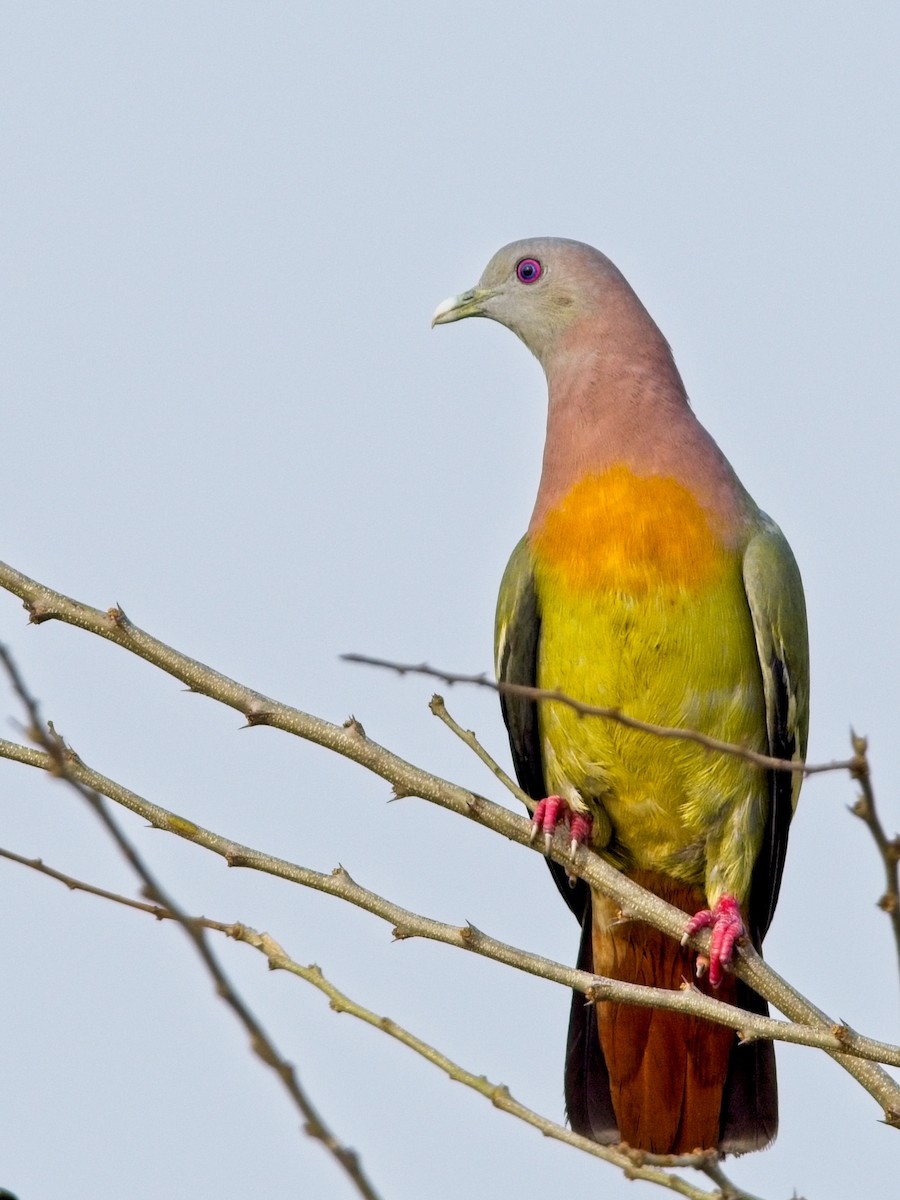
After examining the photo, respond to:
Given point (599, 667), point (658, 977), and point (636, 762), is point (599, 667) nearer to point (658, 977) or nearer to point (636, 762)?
point (636, 762)

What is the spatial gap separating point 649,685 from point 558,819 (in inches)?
18.6

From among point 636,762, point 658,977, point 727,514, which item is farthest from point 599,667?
point 658,977

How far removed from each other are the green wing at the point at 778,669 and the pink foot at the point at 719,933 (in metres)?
0.38

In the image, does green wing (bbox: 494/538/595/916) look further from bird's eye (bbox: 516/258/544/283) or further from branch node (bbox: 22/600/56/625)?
branch node (bbox: 22/600/56/625)

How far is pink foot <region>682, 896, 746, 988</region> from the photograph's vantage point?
3.99 m

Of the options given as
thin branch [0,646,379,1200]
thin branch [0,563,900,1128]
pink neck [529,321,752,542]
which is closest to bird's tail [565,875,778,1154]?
pink neck [529,321,752,542]

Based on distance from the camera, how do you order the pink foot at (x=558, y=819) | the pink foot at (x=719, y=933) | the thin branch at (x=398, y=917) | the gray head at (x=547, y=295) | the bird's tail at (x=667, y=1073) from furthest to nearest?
the gray head at (x=547, y=295)
the bird's tail at (x=667, y=1073)
the pink foot at (x=558, y=819)
the pink foot at (x=719, y=933)
the thin branch at (x=398, y=917)

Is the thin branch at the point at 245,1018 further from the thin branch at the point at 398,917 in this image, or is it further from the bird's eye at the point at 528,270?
the bird's eye at the point at 528,270

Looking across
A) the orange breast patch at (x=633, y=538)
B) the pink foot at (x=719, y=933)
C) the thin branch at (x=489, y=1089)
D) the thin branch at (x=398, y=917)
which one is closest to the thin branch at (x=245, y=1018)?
the thin branch at (x=489, y=1089)

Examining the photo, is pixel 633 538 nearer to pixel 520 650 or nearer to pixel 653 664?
pixel 653 664

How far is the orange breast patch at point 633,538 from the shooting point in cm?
423

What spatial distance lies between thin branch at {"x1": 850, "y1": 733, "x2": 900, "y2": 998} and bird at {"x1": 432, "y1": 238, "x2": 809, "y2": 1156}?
2.00 m

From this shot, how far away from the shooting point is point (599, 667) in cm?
425

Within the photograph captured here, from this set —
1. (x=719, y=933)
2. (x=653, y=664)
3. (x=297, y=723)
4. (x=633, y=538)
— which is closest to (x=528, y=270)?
(x=633, y=538)
